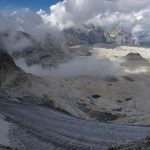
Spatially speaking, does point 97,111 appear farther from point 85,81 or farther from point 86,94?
point 85,81

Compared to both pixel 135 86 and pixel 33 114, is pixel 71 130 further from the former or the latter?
pixel 135 86

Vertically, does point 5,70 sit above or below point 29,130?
above

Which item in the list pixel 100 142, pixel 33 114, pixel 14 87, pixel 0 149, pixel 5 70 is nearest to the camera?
pixel 0 149

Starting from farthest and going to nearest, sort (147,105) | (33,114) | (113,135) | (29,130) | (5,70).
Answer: (147,105) → (5,70) → (33,114) → (113,135) → (29,130)

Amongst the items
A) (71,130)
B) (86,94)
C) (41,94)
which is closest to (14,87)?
(41,94)

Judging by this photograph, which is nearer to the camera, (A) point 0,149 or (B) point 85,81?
(A) point 0,149

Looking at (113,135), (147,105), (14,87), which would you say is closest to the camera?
(113,135)

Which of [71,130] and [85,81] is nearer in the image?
[71,130]

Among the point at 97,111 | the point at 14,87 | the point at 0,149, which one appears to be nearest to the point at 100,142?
the point at 0,149

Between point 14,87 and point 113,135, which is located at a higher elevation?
point 14,87
